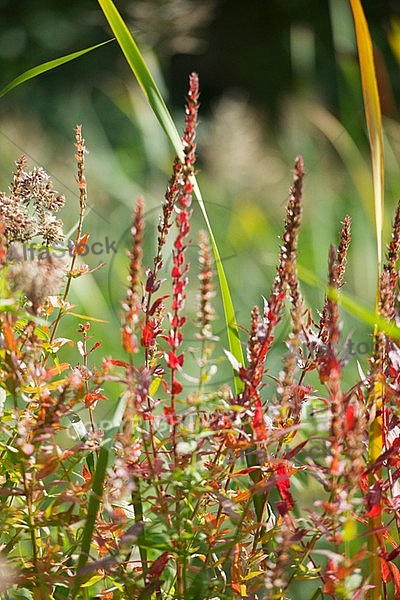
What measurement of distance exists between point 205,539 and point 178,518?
0.11ft

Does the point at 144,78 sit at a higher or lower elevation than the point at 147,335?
higher

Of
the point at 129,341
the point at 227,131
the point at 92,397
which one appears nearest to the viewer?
the point at 129,341

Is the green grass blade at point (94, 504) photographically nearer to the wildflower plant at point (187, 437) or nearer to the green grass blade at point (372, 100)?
the wildflower plant at point (187, 437)

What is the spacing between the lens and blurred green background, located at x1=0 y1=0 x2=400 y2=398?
1.33 meters

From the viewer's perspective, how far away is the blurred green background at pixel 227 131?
1334 millimetres

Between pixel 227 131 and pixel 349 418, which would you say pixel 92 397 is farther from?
pixel 227 131

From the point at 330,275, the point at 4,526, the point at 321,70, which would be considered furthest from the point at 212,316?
the point at 321,70

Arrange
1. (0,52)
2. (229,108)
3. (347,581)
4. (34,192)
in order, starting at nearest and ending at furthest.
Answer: (347,581), (34,192), (229,108), (0,52)

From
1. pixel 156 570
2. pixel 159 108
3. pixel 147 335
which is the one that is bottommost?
pixel 156 570

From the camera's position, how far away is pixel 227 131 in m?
1.97

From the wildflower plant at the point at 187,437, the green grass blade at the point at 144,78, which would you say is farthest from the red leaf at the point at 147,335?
the green grass blade at the point at 144,78

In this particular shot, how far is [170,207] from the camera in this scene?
49 centimetres

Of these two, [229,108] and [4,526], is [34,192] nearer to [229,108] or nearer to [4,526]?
[4,526]

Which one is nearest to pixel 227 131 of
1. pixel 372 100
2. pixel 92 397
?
pixel 372 100
